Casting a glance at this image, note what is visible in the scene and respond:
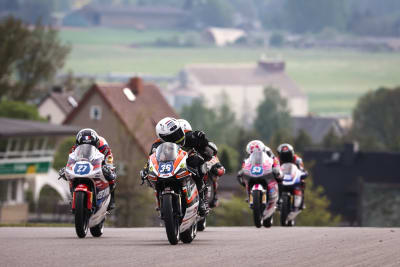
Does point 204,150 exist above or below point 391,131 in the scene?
below

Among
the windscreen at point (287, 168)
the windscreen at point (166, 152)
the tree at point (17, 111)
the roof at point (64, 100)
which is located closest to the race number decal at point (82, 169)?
the windscreen at point (166, 152)

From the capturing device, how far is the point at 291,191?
2828cm

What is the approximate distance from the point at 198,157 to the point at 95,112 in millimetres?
82391

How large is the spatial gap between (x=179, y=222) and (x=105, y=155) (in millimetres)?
2249

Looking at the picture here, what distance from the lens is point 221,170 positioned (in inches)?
806

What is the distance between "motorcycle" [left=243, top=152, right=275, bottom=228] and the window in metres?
74.9

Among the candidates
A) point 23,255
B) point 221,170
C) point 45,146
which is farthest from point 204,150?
point 45,146

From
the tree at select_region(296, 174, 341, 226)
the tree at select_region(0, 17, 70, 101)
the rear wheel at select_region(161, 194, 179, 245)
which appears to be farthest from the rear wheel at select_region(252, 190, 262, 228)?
the tree at select_region(0, 17, 70, 101)

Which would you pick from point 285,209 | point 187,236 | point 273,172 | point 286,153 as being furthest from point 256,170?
point 187,236

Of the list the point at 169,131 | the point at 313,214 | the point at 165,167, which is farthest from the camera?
the point at 313,214

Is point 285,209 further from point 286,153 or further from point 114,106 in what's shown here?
point 114,106

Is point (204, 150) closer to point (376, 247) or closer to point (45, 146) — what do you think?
point (376, 247)

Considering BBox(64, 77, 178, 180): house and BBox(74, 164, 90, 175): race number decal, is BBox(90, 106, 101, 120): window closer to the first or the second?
BBox(64, 77, 178, 180): house

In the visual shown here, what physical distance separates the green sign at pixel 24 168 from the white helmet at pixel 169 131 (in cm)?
6056
